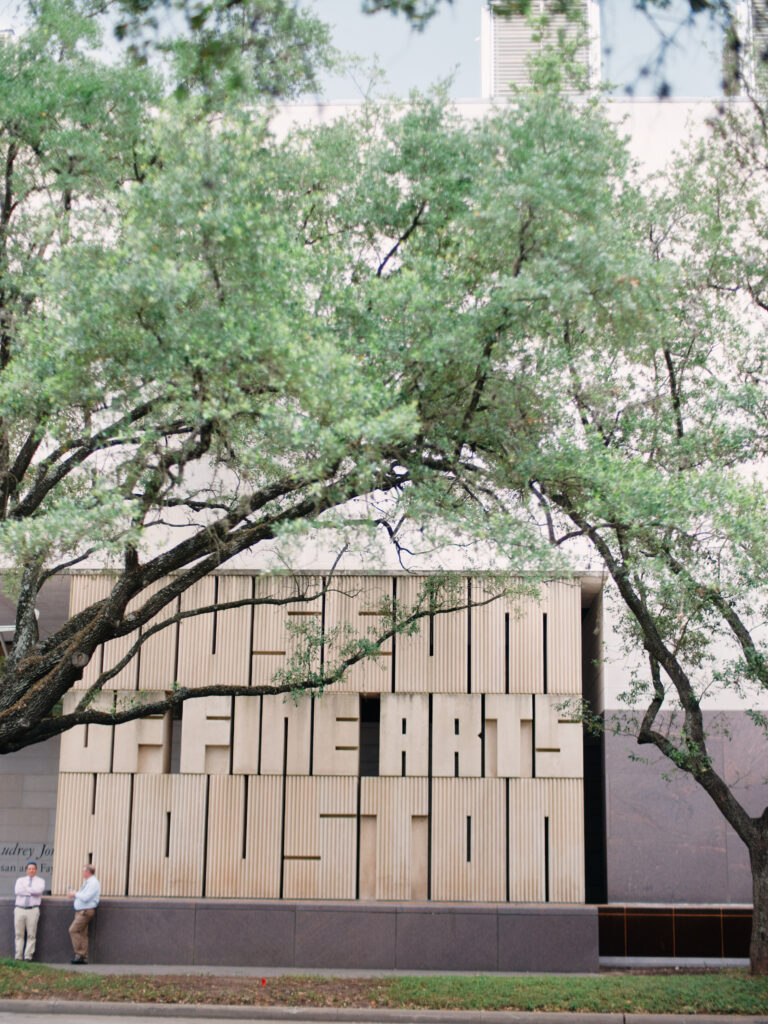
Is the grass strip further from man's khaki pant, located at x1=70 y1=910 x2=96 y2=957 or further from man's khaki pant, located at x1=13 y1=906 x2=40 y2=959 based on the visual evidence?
man's khaki pant, located at x1=13 y1=906 x2=40 y2=959

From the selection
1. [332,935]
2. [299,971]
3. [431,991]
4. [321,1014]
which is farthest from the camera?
[332,935]

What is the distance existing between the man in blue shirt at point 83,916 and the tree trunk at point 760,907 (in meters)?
8.72

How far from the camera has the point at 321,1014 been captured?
12.1 m

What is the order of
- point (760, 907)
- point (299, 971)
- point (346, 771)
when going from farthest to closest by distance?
point (346, 771) < point (299, 971) < point (760, 907)

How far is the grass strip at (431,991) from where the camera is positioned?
39.7 feet

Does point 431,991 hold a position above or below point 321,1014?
above

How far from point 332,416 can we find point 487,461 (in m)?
2.84

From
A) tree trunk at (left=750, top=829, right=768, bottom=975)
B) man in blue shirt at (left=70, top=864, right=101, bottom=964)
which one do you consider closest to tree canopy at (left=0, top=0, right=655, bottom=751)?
man in blue shirt at (left=70, top=864, right=101, bottom=964)

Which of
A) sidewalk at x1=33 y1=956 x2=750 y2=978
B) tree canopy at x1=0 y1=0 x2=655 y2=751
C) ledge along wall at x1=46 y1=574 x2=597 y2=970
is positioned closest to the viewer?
tree canopy at x1=0 y1=0 x2=655 y2=751

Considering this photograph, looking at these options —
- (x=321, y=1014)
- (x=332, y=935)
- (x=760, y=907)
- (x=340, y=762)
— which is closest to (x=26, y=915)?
(x=332, y=935)

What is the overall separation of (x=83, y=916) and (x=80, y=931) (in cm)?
22

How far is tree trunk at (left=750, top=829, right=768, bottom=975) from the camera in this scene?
13.0 metres

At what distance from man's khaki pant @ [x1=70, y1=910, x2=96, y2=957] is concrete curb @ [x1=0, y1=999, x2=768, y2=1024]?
2246mm

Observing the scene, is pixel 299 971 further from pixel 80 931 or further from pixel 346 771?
pixel 80 931
